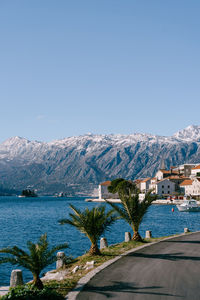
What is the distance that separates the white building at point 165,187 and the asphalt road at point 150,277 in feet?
516

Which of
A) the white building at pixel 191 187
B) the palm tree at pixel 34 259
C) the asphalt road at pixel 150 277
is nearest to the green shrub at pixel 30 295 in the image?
the asphalt road at pixel 150 277

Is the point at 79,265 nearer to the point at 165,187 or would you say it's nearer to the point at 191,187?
the point at 191,187

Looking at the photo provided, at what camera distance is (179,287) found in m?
13.9

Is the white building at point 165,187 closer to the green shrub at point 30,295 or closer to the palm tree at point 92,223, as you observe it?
the palm tree at point 92,223

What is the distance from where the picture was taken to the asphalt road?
13.2 metres

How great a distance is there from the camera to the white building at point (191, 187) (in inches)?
6024

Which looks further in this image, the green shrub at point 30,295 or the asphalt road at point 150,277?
the asphalt road at point 150,277

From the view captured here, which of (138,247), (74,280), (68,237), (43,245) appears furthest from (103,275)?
(68,237)

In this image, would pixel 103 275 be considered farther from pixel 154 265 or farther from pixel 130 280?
pixel 154 265

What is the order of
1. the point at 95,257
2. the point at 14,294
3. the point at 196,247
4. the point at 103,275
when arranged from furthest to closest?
the point at 196,247 < the point at 95,257 < the point at 103,275 < the point at 14,294

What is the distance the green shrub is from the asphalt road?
3.18ft

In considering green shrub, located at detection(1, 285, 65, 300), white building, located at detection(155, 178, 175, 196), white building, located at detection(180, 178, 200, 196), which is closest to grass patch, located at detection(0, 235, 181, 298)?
green shrub, located at detection(1, 285, 65, 300)

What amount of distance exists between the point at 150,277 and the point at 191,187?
15011 cm

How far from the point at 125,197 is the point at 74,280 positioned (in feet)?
39.0
